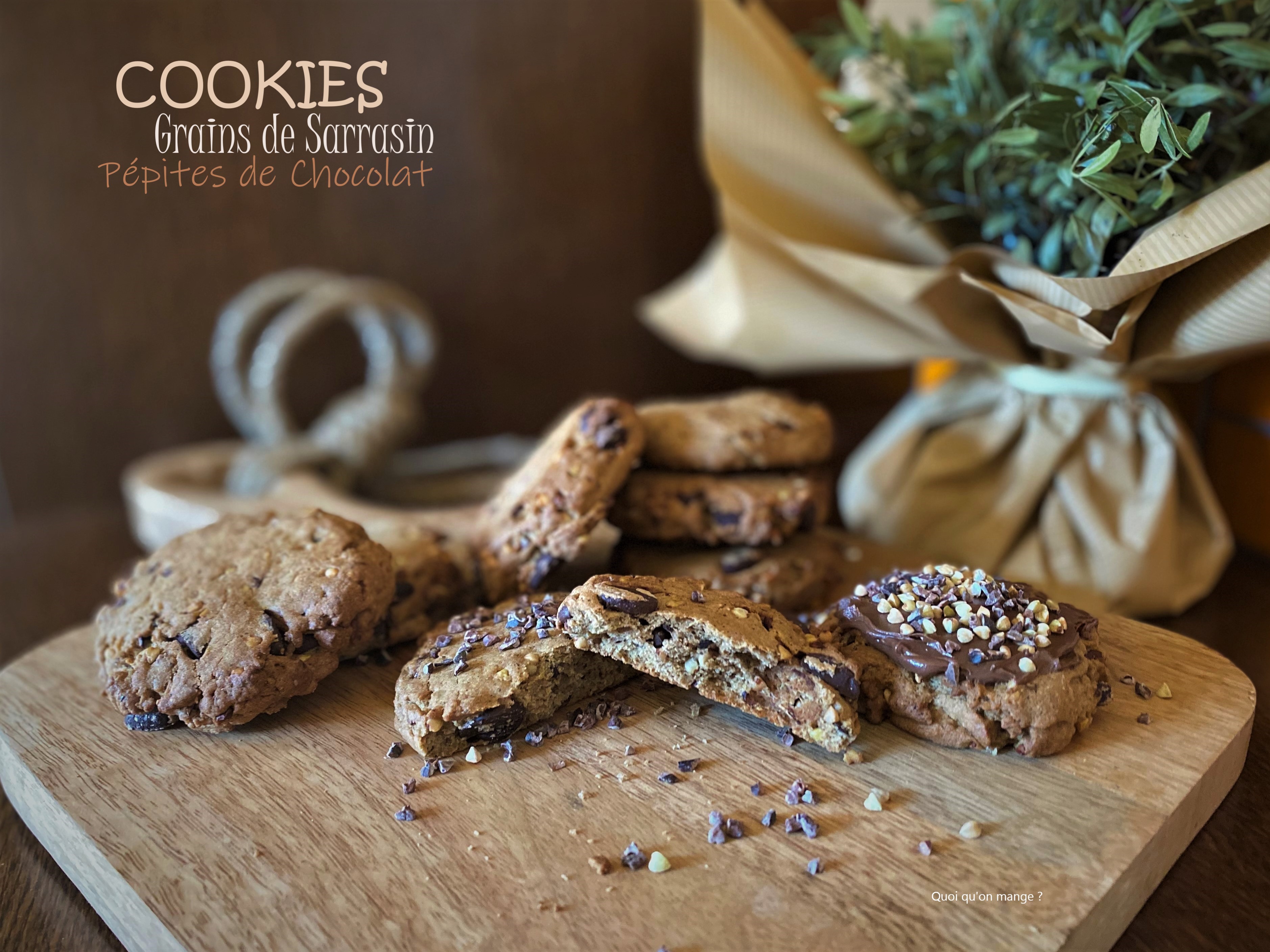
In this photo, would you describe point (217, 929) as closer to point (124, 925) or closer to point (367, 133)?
point (124, 925)

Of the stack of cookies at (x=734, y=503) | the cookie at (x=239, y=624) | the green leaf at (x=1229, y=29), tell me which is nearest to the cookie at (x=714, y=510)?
the stack of cookies at (x=734, y=503)

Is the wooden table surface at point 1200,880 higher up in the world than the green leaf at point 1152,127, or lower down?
lower down

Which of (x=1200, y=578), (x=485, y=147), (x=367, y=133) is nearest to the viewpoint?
(x=1200, y=578)

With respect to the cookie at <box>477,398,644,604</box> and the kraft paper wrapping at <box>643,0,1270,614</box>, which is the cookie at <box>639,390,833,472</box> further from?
the kraft paper wrapping at <box>643,0,1270,614</box>

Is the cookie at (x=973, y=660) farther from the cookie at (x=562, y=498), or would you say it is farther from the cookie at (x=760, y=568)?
the cookie at (x=562, y=498)

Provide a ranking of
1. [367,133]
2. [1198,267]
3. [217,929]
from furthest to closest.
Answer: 1. [367,133]
2. [1198,267]
3. [217,929]

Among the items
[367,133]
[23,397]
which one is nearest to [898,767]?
[367,133]

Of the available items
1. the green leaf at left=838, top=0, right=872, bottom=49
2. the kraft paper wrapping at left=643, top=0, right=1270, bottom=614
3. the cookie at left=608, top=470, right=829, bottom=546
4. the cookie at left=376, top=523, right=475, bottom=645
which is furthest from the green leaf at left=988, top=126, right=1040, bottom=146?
the cookie at left=376, top=523, right=475, bottom=645
